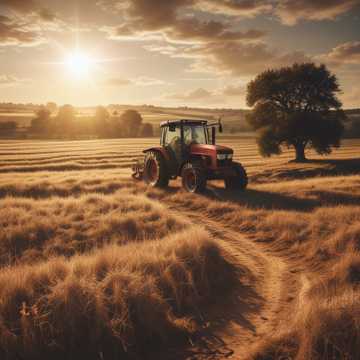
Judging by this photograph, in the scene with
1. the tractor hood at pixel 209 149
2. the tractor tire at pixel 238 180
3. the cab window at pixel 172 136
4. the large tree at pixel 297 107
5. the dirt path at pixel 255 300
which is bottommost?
the dirt path at pixel 255 300

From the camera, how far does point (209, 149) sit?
15.0 meters

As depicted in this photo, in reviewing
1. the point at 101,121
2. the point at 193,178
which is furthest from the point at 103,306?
the point at 101,121

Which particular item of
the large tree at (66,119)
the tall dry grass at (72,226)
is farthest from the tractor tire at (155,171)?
the large tree at (66,119)

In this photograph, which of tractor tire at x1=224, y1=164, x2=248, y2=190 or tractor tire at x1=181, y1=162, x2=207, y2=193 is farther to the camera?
tractor tire at x1=224, y1=164, x2=248, y2=190

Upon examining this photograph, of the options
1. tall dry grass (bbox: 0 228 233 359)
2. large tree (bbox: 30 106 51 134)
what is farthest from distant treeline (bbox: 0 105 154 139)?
tall dry grass (bbox: 0 228 233 359)

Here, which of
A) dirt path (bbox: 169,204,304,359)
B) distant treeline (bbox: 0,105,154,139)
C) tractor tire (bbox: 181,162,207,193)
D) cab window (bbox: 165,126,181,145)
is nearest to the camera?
dirt path (bbox: 169,204,304,359)

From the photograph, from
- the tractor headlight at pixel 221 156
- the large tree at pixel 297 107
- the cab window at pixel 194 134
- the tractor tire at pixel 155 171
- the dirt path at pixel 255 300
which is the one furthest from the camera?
the large tree at pixel 297 107

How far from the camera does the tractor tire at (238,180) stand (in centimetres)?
1570

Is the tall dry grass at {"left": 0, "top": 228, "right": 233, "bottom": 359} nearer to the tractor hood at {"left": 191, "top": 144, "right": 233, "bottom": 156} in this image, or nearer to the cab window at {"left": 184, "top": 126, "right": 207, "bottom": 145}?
the tractor hood at {"left": 191, "top": 144, "right": 233, "bottom": 156}

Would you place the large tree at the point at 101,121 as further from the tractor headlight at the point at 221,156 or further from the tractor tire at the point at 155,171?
the tractor headlight at the point at 221,156

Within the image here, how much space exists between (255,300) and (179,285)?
1.30 metres

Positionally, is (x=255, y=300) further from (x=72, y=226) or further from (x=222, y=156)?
(x=222, y=156)

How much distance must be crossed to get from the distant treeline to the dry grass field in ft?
255

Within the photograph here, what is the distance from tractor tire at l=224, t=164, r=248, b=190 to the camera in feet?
51.5
